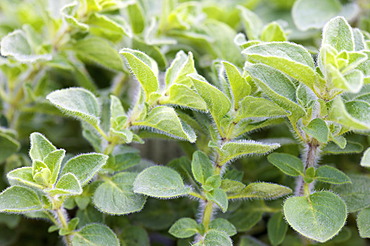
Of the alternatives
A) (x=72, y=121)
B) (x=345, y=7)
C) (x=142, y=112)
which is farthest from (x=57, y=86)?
(x=345, y=7)

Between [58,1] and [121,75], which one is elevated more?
[58,1]

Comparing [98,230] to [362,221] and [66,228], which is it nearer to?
[66,228]

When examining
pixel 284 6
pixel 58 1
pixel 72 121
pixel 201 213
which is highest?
pixel 58 1

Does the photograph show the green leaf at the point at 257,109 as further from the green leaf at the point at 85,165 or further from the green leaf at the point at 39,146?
the green leaf at the point at 39,146

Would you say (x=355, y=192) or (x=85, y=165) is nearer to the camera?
(x=85, y=165)

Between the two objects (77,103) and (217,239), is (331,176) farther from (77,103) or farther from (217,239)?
(77,103)

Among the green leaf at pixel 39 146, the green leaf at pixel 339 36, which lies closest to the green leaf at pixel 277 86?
the green leaf at pixel 339 36

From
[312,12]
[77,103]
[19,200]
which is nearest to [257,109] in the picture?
[77,103]
